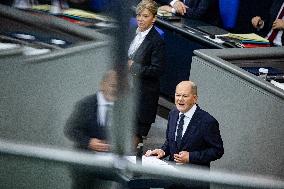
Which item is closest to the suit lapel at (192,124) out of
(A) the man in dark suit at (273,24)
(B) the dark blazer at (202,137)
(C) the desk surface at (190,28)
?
(B) the dark blazer at (202,137)

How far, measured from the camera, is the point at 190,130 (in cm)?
394

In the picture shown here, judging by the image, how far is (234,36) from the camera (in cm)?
623

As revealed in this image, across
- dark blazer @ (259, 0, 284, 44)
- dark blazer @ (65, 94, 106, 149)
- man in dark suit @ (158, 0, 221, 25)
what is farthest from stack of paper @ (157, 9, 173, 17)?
dark blazer @ (65, 94, 106, 149)

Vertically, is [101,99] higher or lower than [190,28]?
higher

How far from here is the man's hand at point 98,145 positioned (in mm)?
707

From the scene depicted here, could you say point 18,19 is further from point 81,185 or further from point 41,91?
point 81,185

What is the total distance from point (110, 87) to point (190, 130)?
3255 millimetres

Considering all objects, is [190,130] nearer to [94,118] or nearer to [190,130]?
A: [190,130]

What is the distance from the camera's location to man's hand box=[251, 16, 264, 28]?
6.97m

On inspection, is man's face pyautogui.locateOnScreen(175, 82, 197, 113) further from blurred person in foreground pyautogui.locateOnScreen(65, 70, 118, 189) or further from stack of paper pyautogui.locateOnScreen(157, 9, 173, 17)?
blurred person in foreground pyautogui.locateOnScreen(65, 70, 118, 189)

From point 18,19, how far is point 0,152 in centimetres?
15

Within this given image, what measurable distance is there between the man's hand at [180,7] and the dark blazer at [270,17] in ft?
2.74

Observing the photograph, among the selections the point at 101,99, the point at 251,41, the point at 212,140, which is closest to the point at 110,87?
the point at 101,99

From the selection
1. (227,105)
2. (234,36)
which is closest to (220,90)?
(227,105)
